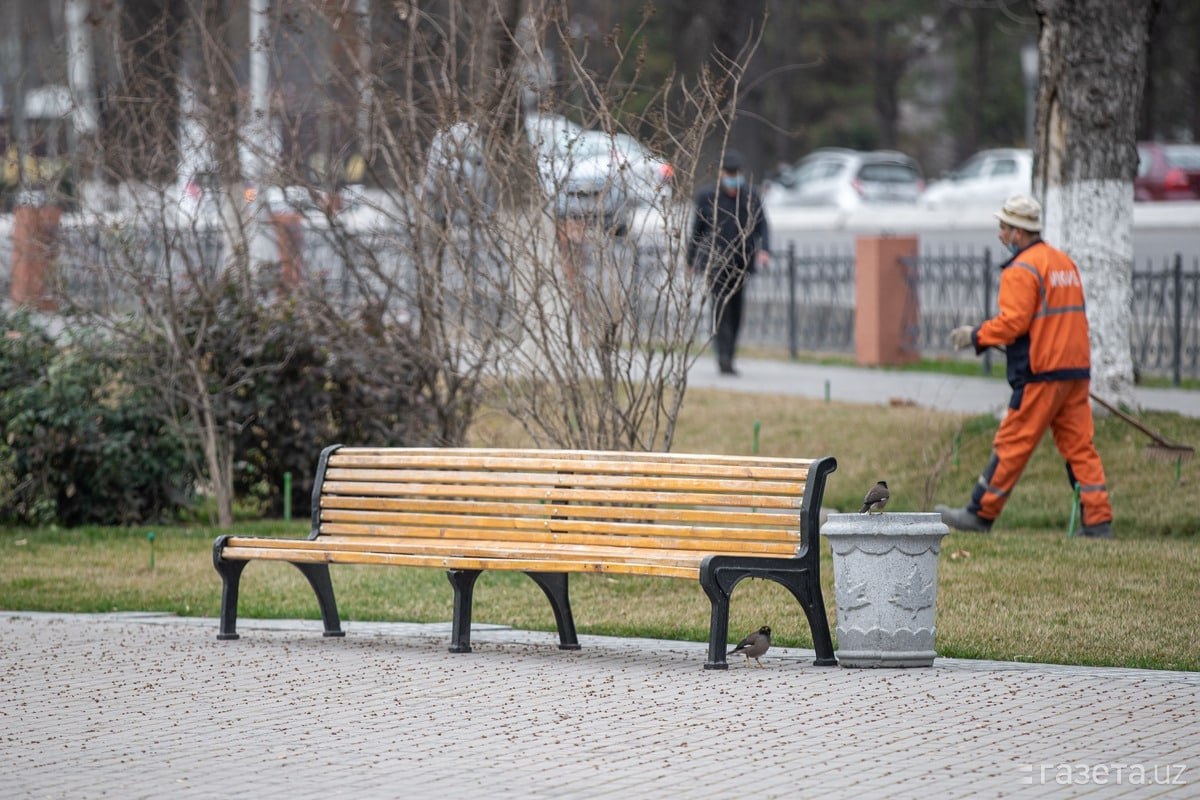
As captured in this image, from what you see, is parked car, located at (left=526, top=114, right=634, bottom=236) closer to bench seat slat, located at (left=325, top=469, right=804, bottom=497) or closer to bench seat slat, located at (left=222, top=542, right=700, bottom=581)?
bench seat slat, located at (left=325, top=469, right=804, bottom=497)

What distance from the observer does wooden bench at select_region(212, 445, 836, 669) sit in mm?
7547

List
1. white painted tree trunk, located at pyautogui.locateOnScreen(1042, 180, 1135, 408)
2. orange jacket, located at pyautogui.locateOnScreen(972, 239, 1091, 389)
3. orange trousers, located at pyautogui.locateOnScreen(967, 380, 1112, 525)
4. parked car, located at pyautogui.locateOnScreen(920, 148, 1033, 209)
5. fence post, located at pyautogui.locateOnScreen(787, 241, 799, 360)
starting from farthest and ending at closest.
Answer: parked car, located at pyautogui.locateOnScreen(920, 148, 1033, 209) < fence post, located at pyautogui.locateOnScreen(787, 241, 799, 360) < white painted tree trunk, located at pyautogui.locateOnScreen(1042, 180, 1135, 408) < orange trousers, located at pyautogui.locateOnScreen(967, 380, 1112, 525) < orange jacket, located at pyautogui.locateOnScreen(972, 239, 1091, 389)

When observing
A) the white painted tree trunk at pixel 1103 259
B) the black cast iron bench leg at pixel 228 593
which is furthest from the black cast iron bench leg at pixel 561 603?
the white painted tree trunk at pixel 1103 259

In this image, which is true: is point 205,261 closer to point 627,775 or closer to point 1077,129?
point 1077,129

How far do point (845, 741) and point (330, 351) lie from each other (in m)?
6.93

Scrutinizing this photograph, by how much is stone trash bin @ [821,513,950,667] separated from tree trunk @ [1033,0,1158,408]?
5.63 m

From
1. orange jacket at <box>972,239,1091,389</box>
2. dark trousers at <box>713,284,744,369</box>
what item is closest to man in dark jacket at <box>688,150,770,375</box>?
dark trousers at <box>713,284,744,369</box>

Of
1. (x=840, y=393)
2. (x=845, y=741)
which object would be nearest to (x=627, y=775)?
(x=845, y=741)

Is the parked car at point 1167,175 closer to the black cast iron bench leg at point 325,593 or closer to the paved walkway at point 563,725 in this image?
the black cast iron bench leg at point 325,593

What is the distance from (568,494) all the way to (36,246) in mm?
5902

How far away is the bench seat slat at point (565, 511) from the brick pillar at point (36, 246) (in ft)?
14.8

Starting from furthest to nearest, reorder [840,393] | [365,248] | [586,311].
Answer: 1. [840,393]
2. [365,248]
3. [586,311]

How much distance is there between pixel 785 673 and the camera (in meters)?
7.49

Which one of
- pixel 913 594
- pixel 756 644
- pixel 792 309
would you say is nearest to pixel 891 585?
pixel 913 594
